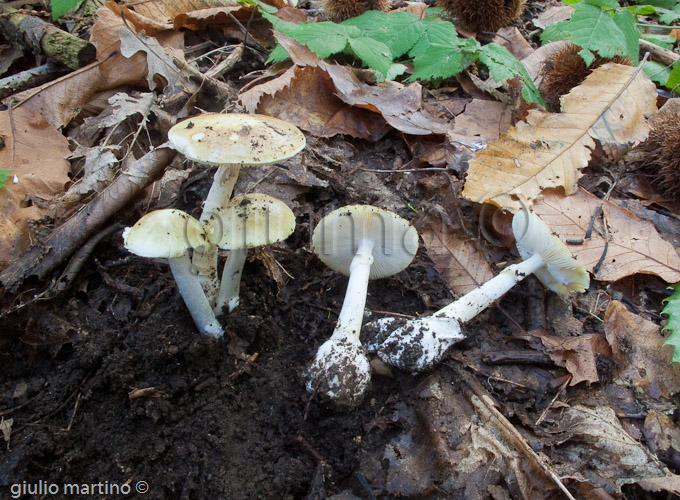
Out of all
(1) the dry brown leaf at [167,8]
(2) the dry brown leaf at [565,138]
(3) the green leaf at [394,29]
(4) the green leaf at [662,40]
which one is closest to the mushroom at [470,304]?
(2) the dry brown leaf at [565,138]

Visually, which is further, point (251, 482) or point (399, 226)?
point (399, 226)

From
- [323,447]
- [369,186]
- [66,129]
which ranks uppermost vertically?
[66,129]

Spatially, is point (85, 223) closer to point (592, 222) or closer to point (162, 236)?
point (162, 236)

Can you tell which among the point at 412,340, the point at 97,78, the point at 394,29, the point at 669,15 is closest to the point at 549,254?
the point at 412,340

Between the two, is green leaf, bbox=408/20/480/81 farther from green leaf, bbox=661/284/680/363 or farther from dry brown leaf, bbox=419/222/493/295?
green leaf, bbox=661/284/680/363

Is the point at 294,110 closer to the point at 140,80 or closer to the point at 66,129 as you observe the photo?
the point at 140,80

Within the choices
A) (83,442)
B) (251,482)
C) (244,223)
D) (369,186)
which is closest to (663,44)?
(369,186)

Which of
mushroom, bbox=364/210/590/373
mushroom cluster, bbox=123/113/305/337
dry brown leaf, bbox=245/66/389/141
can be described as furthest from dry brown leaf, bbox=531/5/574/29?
mushroom cluster, bbox=123/113/305/337

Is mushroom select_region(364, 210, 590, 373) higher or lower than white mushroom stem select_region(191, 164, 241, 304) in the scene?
lower
